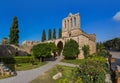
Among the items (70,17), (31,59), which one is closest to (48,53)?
(31,59)

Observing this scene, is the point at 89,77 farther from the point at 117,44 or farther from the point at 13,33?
the point at 117,44

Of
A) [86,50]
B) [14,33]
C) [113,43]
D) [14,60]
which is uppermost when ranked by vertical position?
[14,33]

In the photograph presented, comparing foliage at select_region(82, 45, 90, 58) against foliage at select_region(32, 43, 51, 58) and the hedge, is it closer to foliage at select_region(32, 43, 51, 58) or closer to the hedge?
foliage at select_region(32, 43, 51, 58)

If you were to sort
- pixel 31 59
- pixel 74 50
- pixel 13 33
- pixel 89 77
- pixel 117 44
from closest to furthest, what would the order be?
1. pixel 89 77
2. pixel 31 59
3. pixel 74 50
4. pixel 13 33
5. pixel 117 44

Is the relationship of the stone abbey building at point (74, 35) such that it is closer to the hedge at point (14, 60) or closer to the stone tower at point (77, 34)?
the stone tower at point (77, 34)

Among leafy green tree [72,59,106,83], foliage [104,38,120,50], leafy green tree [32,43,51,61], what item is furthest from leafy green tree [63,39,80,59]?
leafy green tree [72,59,106,83]

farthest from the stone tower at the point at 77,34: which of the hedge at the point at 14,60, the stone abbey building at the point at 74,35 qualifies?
the hedge at the point at 14,60

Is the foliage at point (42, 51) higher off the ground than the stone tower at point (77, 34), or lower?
lower

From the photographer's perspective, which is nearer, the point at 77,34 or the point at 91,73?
the point at 91,73

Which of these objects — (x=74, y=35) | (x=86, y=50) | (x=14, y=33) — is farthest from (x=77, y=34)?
(x=14, y=33)

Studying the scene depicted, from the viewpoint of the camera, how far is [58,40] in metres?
49.3

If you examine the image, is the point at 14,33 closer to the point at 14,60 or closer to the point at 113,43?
the point at 14,60

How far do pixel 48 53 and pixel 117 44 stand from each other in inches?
1351

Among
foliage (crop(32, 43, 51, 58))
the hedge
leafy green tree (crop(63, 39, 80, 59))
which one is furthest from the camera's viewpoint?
leafy green tree (crop(63, 39, 80, 59))
